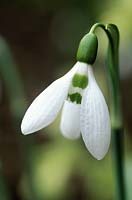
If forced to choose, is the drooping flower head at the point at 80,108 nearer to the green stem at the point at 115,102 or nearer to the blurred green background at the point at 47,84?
the green stem at the point at 115,102

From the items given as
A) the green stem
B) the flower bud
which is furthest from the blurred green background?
the flower bud

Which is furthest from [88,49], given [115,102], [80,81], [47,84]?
[47,84]

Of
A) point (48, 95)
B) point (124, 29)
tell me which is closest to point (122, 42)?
point (124, 29)

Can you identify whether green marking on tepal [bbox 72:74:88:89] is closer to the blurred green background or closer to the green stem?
the green stem

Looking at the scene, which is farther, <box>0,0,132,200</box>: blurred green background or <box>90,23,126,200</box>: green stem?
<box>0,0,132,200</box>: blurred green background

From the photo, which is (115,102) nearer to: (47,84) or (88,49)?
(88,49)

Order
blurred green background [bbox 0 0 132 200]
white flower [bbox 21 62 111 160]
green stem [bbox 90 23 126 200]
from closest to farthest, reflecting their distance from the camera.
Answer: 1. white flower [bbox 21 62 111 160]
2. green stem [bbox 90 23 126 200]
3. blurred green background [bbox 0 0 132 200]

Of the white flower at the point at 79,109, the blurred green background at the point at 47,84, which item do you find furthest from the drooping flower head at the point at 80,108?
the blurred green background at the point at 47,84
